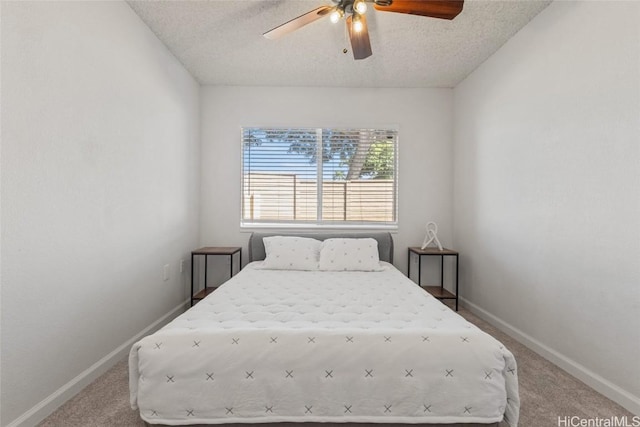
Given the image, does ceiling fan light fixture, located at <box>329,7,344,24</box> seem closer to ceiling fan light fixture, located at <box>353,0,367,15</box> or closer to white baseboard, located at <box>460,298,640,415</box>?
ceiling fan light fixture, located at <box>353,0,367,15</box>

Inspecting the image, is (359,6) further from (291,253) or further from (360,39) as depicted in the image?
(291,253)

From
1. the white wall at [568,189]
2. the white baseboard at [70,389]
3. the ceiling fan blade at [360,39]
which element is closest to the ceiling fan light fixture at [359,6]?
the ceiling fan blade at [360,39]

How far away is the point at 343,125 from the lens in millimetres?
3572

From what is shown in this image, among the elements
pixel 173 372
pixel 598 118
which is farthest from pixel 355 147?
pixel 173 372

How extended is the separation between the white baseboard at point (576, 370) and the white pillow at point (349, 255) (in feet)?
3.94

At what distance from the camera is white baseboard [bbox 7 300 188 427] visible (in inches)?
57.4

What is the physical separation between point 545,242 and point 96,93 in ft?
10.6

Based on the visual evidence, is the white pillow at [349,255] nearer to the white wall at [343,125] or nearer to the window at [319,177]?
the window at [319,177]

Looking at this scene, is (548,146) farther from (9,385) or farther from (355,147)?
(9,385)

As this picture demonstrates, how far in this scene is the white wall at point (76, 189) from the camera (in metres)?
1.40

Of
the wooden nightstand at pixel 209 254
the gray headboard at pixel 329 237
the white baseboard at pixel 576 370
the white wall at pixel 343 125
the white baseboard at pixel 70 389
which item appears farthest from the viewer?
the white wall at pixel 343 125

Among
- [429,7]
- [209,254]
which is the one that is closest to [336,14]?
[429,7]

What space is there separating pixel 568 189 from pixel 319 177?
2.34 m

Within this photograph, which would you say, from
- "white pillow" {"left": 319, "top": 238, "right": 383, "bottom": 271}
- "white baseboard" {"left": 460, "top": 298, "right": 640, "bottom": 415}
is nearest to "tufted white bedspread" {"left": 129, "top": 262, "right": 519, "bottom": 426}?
"white baseboard" {"left": 460, "top": 298, "right": 640, "bottom": 415}
